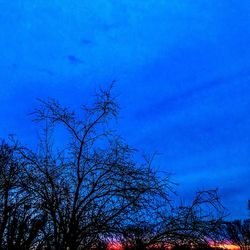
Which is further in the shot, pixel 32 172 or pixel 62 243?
pixel 32 172

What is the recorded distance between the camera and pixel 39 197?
332 inches

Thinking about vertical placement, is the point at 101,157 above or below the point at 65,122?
below

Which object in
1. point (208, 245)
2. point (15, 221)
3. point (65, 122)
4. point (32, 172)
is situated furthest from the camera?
point (65, 122)

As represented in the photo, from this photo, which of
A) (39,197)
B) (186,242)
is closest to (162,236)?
(186,242)

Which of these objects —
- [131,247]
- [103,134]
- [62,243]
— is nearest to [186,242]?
[131,247]

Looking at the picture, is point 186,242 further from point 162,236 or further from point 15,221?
point 15,221

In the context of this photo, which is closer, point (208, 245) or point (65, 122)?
point (208, 245)

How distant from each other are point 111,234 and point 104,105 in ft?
9.85

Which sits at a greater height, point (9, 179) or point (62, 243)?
point (9, 179)

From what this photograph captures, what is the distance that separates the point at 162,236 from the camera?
A: 7.89 metres

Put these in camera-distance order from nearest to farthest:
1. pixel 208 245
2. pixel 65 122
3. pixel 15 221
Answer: pixel 208 245 → pixel 15 221 → pixel 65 122

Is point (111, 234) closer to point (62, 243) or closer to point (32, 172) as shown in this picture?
point (62, 243)

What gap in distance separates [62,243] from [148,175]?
225cm

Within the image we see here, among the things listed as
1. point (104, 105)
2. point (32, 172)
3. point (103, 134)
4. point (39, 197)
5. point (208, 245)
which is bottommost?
point (208, 245)
